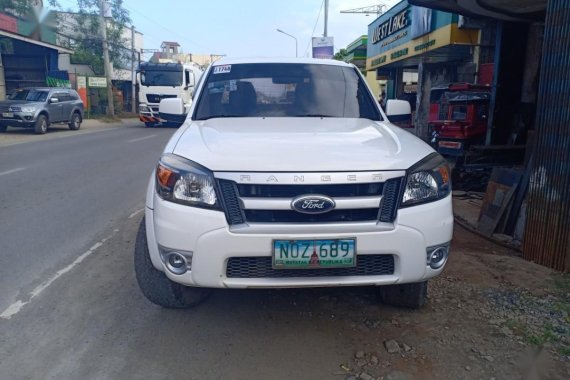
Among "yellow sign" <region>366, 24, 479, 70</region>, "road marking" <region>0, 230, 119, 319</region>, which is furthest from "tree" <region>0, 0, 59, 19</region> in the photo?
"road marking" <region>0, 230, 119, 319</region>

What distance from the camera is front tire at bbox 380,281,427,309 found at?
3.28 m

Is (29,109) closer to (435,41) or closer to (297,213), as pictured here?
(435,41)

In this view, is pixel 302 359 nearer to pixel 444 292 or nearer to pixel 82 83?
pixel 444 292

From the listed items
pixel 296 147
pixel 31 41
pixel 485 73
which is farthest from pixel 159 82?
pixel 296 147

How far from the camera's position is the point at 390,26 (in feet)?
56.7

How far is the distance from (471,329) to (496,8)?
6627mm

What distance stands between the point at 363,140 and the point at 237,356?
1.55 metres

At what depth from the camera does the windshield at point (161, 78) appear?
2306 cm

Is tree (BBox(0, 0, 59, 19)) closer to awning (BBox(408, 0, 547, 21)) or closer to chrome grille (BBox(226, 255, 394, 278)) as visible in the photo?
awning (BBox(408, 0, 547, 21))

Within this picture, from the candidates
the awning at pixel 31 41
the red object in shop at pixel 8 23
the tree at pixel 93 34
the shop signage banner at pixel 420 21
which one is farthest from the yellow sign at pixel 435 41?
the tree at pixel 93 34

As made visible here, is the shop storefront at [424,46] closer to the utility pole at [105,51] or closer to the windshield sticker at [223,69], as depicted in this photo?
the windshield sticker at [223,69]

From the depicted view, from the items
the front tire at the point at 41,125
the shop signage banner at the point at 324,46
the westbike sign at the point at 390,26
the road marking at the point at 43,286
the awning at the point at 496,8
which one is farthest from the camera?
the shop signage banner at the point at 324,46

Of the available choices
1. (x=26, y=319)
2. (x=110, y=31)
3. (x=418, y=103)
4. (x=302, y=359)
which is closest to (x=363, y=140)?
(x=302, y=359)

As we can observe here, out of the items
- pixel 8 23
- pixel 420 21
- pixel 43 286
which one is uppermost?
pixel 8 23
